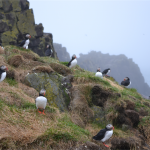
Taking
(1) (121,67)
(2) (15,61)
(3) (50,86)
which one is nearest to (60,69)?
(3) (50,86)

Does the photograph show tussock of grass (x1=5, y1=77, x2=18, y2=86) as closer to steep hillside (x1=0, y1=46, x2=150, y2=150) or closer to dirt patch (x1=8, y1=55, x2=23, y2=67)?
steep hillside (x1=0, y1=46, x2=150, y2=150)

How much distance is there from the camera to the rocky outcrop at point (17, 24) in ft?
66.1

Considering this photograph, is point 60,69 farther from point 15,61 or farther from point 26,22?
point 26,22

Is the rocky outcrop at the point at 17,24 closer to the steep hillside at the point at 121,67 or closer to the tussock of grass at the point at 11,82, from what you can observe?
the tussock of grass at the point at 11,82

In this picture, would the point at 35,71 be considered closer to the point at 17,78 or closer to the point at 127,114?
the point at 17,78

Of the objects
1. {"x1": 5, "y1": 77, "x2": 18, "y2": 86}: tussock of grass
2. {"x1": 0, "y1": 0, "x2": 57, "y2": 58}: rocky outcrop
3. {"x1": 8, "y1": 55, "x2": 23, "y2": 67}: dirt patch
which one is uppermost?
{"x1": 0, "y1": 0, "x2": 57, "y2": 58}: rocky outcrop

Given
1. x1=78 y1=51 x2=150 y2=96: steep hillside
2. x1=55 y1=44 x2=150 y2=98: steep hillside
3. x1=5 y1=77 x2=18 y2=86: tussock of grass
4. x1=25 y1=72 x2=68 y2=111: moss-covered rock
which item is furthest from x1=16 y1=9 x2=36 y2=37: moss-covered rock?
x1=78 y1=51 x2=150 y2=96: steep hillside

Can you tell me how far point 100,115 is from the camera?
7.30 meters

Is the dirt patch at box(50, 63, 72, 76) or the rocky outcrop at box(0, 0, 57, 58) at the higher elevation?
the rocky outcrop at box(0, 0, 57, 58)

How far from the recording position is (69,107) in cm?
711

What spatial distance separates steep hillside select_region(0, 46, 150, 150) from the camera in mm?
4617

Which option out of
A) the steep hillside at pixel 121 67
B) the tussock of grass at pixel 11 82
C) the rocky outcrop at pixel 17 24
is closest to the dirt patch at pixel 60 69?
the tussock of grass at pixel 11 82

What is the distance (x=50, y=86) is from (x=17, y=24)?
16223 millimetres

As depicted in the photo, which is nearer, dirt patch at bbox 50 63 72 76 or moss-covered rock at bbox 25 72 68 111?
moss-covered rock at bbox 25 72 68 111
